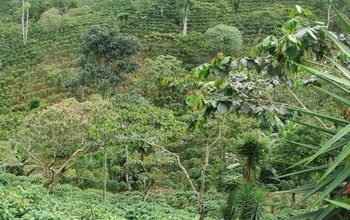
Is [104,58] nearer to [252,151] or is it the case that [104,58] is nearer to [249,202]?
[252,151]

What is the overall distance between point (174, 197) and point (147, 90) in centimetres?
1033

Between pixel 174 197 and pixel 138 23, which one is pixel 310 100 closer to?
pixel 174 197

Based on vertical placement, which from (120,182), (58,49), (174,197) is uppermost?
(58,49)

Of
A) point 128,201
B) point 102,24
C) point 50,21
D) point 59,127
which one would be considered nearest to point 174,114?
point 128,201

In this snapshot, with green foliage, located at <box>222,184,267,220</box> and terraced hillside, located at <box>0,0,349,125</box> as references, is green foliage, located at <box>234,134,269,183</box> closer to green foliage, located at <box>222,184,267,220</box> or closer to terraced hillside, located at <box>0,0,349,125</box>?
green foliage, located at <box>222,184,267,220</box>

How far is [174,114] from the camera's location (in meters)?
17.7

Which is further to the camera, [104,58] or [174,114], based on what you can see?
[104,58]

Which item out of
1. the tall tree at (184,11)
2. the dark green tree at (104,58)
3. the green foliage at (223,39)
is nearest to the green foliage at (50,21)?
the dark green tree at (104,58)

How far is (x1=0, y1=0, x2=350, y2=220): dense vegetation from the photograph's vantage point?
2586mm

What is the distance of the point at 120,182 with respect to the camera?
12828 mm

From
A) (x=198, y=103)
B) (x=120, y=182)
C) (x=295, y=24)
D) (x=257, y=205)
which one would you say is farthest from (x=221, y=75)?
(x=120, y=182)

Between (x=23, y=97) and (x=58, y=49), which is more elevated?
(x=58, y=49)

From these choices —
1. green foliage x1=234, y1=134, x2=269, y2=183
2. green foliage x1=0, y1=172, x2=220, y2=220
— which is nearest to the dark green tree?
green foliage x1=0, y1=172, x2=220, y2=220

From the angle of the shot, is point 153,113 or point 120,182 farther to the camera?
point 120,182
